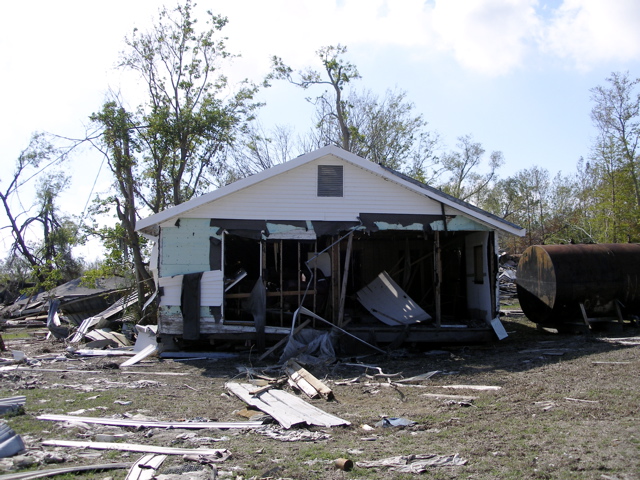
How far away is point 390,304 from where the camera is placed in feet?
45.2

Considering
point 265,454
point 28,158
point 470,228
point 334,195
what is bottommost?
point 265,454

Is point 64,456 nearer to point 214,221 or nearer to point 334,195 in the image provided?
point 214,221

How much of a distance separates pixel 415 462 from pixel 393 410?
2.25 metres

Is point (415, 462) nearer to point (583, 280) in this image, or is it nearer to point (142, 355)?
point (142, 355)

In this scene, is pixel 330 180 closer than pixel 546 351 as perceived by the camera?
No

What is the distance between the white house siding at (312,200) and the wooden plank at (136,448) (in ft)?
24.5

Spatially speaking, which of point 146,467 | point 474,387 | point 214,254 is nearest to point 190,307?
point 214,254

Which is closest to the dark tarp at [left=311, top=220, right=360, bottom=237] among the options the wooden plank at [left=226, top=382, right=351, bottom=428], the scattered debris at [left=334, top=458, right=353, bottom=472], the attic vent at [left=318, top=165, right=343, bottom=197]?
the attic vent at [left=318, top=165, right=343, bottom=197]

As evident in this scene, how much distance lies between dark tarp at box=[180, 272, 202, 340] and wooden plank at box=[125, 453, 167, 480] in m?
7.31

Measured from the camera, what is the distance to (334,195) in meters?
12.9

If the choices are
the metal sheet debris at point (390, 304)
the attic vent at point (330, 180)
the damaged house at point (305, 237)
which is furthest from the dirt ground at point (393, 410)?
the attic vent at point (330, 180)

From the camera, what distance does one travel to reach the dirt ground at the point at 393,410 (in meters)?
4.75

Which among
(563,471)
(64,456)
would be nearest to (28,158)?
(64,456)

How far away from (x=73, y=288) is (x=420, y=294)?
54.7 feet
